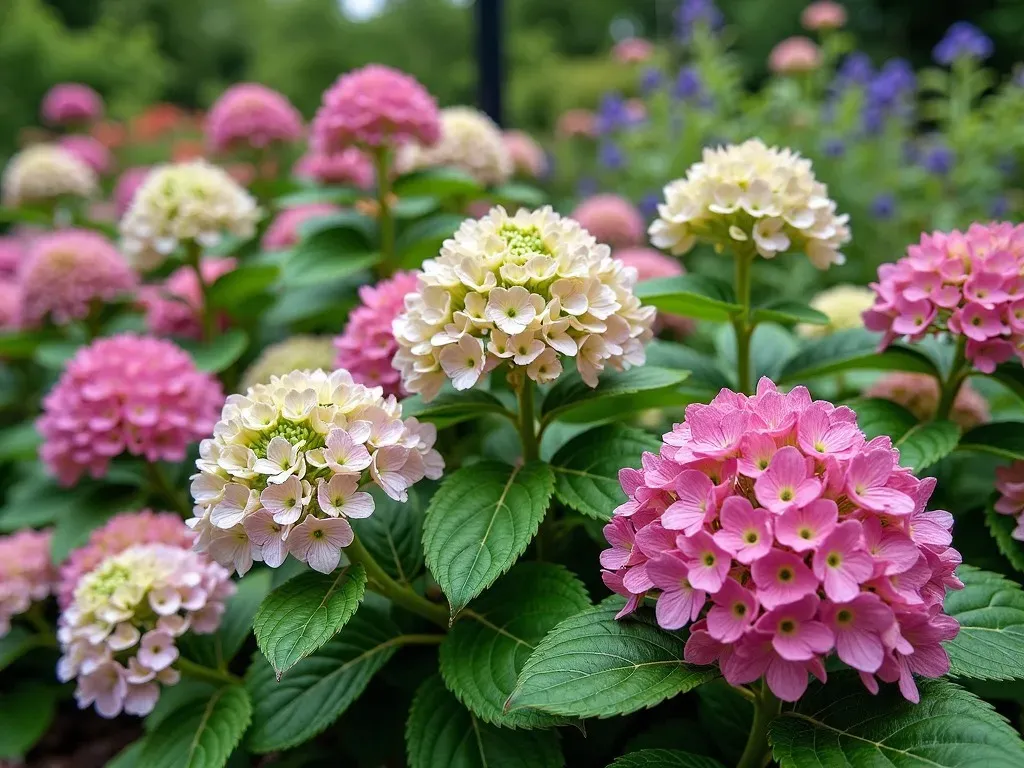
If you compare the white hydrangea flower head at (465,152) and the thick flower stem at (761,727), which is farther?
the white hydrangea flower head at (465,152)

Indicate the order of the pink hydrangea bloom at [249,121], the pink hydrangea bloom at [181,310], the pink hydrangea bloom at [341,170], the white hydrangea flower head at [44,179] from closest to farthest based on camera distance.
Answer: the pink hydrangea bloom at [181,310]
the pink hydrangea bloom at [341,170]
the pink hydrangea bloom at [249,121]
the white hydrangea flower head at [44,179]

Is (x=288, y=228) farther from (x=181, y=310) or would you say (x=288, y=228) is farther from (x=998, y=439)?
(x=998, y=439)

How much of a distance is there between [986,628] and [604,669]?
47cm

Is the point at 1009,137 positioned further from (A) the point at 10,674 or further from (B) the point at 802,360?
(A) the point at 10,674

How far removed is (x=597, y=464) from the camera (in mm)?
1147

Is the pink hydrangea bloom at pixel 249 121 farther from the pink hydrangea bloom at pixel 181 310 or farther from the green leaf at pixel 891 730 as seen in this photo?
the green leaf at pixel 891 730

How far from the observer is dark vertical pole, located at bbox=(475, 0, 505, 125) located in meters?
Answer: 3.12

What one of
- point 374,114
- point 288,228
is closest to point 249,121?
point 288,228

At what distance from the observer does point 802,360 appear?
56.4 inches

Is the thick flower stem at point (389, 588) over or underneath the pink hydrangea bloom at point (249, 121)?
underneath

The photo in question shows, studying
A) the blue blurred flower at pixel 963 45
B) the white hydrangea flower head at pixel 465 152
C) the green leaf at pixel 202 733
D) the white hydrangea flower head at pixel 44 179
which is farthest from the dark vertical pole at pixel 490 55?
the green leaf at pixel 202 733

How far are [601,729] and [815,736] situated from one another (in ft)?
1.45

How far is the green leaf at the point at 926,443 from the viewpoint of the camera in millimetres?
1144

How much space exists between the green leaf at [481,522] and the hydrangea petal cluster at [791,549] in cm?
17
